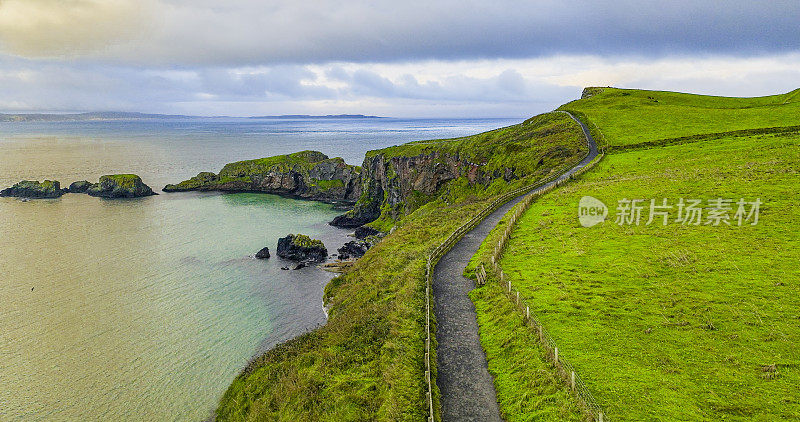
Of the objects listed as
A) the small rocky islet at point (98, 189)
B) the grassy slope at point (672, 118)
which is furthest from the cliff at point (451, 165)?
the small rocky islet at point (98, 189)

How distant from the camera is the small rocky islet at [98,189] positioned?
423 ft

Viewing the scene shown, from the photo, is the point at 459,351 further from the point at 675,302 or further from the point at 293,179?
the point at 293,179

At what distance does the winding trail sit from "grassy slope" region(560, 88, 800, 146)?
59508 millimetres

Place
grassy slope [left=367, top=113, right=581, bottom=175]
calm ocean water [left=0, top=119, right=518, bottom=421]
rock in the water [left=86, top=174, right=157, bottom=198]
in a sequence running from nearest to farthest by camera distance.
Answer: calm ocean water [left=0, top=119, right=518, bottom=421]
grassy slope [left=367, top=113, right=581, bottom=175]
rock in the water [left=86, top=174, right=157, bottom=198]

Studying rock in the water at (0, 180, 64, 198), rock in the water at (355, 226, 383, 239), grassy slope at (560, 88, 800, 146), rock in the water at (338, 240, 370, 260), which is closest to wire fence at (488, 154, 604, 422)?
rock in the water at (338, 240, 370, 260)

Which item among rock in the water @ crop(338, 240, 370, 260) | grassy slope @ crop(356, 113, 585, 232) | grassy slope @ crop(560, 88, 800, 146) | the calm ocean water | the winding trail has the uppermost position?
grassy slope @ crop(560, 88, 800, 146)

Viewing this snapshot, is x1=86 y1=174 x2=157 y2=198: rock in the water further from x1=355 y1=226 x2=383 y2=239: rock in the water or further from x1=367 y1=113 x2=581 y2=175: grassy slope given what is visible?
x1=355 y1=226 x2=383 y2=239: rock in the water

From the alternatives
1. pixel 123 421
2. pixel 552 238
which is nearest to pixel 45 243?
pixel 123 421

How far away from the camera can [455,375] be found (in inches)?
819

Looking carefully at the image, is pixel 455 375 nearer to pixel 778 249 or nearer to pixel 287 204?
pixel 778 249

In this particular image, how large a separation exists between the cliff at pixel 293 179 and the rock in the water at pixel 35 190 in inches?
1170

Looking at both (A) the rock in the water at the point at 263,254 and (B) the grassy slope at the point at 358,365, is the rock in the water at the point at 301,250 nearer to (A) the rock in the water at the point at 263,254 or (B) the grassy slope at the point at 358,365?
(A) the rock in the water at the point at 263,254

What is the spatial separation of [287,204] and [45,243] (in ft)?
192

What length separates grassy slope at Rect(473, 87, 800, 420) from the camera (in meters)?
17.3
